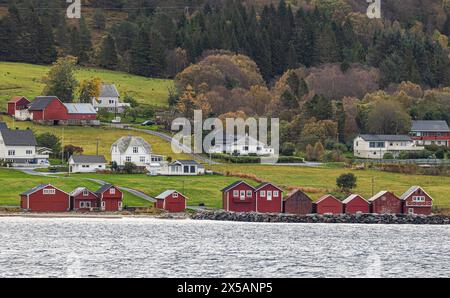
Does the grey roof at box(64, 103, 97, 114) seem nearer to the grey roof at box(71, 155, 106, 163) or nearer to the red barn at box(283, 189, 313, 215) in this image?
the grey roof at box(71, 155, 106, 163)

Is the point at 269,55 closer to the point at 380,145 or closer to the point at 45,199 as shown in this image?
the point at 380,145

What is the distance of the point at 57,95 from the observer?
141250mm

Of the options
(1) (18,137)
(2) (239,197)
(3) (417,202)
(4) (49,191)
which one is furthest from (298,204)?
(1) (18,137)

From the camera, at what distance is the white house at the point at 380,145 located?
5094 inches

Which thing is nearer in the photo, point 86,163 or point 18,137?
point 86,163

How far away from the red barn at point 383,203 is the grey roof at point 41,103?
1800 inches

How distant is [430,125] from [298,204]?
43.2 m

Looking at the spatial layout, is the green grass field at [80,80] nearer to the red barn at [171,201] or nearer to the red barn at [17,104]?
the red barn at [17,104]

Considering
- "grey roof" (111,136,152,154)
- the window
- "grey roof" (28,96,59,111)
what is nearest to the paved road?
"grey roof" (111,136,152,154)

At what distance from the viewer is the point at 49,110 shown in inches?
5246

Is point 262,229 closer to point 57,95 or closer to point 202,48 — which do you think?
point 57,95

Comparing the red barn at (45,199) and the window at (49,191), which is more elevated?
the window at (49,191)

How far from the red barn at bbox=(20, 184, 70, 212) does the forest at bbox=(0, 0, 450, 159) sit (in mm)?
41965

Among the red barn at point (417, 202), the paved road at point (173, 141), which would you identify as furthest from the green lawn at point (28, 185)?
the red barn at point (417, 202)
